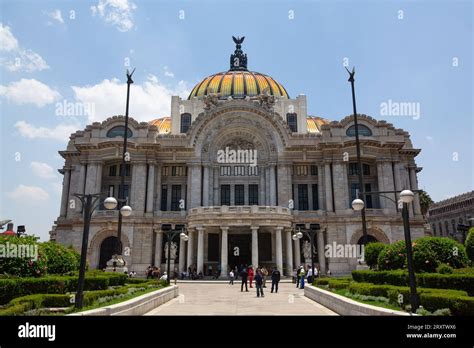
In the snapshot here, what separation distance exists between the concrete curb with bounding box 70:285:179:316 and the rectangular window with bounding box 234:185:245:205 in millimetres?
26842

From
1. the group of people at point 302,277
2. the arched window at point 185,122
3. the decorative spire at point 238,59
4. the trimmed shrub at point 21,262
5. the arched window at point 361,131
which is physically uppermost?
the decorative spire at point 238,59

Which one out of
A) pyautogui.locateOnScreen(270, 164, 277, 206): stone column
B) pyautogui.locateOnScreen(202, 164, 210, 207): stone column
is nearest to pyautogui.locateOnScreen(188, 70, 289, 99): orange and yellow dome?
pyautogui.locateOnScreen(202, 164, 210, 207): stone column

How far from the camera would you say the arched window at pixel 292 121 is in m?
57.4

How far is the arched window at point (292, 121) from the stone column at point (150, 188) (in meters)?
22.6

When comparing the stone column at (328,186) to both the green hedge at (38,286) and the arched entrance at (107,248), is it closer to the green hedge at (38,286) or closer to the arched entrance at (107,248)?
the arched entrance at (107,248)

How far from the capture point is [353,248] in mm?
44281

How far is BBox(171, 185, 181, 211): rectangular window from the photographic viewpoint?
48812 millimetres

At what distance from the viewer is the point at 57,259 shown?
71.8 ft

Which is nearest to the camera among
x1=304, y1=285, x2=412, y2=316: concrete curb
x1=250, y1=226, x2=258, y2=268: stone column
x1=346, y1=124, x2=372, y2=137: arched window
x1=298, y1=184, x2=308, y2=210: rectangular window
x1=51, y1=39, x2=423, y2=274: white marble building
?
x1=304, y1=285, x2=412, y2=316: concrete curb

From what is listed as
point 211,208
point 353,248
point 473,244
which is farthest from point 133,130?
point 473,244

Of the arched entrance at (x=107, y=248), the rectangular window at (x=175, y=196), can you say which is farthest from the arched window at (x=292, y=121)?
the arched entrance at (x=107, y=248)

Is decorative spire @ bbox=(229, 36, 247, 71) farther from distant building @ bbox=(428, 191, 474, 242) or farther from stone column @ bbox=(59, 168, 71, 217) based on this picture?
distant building @ bbox=(428, 191, 474, 242)
